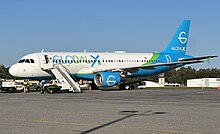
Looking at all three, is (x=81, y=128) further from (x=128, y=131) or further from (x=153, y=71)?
(x=153, y=71)

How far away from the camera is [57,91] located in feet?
126

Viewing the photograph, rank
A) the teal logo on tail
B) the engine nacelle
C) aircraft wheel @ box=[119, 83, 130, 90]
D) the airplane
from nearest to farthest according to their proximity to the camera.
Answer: the airplane < the engine nacelle < aircraft wheel @ box=[119, 83, 130, 90] < the teal logo on tail

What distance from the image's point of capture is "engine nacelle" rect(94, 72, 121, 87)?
4162 centimetres

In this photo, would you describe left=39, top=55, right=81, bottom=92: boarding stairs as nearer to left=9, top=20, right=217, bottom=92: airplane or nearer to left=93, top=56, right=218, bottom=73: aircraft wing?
left=9, top=20, right=217, bottom=92: airplane

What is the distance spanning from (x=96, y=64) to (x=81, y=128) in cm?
3401

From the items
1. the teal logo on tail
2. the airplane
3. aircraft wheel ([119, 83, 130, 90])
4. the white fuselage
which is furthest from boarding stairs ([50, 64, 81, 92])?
the teal logo on tail

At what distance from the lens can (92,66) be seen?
44938 millimetres

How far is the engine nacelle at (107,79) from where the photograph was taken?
4162cm

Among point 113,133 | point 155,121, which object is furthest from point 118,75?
point 113,133

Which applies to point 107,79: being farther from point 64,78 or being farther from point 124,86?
point 124,86

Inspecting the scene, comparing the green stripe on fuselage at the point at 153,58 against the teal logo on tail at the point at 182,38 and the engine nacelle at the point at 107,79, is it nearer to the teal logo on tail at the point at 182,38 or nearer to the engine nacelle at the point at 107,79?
the teal logo on tail at the point at 182,38

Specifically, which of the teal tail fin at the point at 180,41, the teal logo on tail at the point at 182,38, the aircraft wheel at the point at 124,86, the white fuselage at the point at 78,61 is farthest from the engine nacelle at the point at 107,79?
the teal logo on tail at the point at 182,38

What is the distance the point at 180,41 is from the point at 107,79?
1700cm

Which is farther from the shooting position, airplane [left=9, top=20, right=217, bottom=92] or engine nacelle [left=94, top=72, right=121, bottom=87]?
engine nacelle [left=94, top=72, right=121, bottom=87]
